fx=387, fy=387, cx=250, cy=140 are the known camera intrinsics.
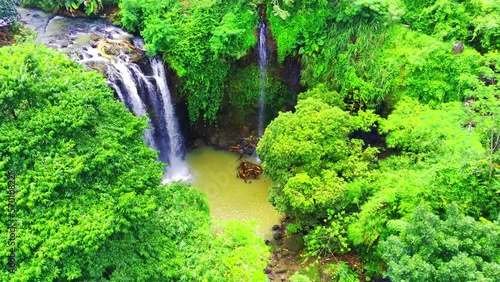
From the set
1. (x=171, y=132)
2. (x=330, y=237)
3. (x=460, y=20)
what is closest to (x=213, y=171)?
(x=171, y=132)

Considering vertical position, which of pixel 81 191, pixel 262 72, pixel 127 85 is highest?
pixel 81 191

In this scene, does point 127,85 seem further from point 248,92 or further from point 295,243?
point 295,243

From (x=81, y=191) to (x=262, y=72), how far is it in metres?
10.8

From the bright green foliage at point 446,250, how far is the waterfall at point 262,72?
10.1m

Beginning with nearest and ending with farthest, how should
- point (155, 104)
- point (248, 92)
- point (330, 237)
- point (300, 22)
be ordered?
point (330, 237), point (300, 22), point (155, 104), point (248, 92)

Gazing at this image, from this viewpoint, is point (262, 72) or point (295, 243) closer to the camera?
point (295, 243)

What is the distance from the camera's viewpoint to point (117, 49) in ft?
50.9

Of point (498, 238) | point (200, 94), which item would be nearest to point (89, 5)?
point (200, 94)

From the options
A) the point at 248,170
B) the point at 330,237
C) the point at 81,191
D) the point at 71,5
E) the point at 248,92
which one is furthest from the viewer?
the point at 71,5

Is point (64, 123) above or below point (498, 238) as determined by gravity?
above

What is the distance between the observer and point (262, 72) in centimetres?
1723

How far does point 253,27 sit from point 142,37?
482cm

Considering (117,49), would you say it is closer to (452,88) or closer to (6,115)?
(6,115)

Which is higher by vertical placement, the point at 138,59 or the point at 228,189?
the point at 138,59
